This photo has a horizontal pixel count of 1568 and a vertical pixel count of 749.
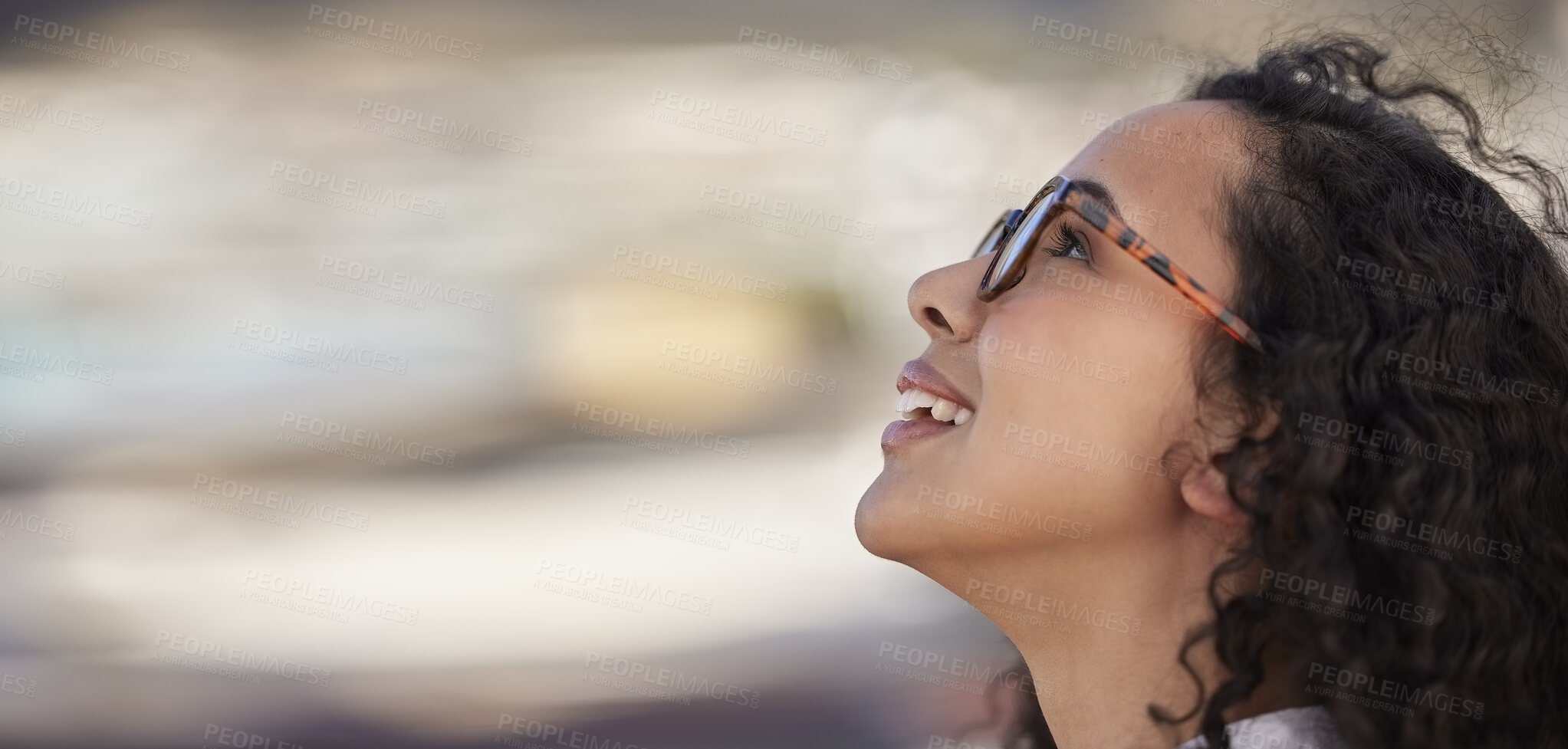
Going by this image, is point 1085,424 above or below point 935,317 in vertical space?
below

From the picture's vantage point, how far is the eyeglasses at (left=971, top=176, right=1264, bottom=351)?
1238 millimetres

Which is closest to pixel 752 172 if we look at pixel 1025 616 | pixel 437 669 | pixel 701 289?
pixel 701 289

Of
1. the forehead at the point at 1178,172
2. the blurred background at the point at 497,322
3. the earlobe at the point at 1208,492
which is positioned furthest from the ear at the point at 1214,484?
the blurred background at the point at 497,322

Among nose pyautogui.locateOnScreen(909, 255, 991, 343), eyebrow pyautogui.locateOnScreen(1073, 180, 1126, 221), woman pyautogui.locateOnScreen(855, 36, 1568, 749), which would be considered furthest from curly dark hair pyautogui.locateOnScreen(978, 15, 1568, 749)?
nose pyautogui.locateOnScreen(909, 255, 991, 343)

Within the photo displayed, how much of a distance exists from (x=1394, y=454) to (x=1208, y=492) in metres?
0.18

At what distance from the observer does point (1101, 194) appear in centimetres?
134

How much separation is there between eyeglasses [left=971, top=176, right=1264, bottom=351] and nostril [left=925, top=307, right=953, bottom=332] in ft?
0.22

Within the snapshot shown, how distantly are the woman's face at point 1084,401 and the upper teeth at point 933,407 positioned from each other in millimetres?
21

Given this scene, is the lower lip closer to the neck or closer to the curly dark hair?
the neck

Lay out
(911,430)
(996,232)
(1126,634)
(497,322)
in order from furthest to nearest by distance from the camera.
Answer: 1. (497,322)
2. (996,232)
3. (911,430)
4. (1126,634)

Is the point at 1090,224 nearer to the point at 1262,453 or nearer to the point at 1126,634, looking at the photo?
the point at 1262,453

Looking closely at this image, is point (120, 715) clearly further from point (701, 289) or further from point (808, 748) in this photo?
point (701, 289)

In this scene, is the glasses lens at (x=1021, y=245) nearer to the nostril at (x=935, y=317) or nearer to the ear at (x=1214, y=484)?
the nostril at (x=935, y=317)

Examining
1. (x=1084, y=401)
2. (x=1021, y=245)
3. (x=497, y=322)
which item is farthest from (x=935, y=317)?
(x=497, y=322)
